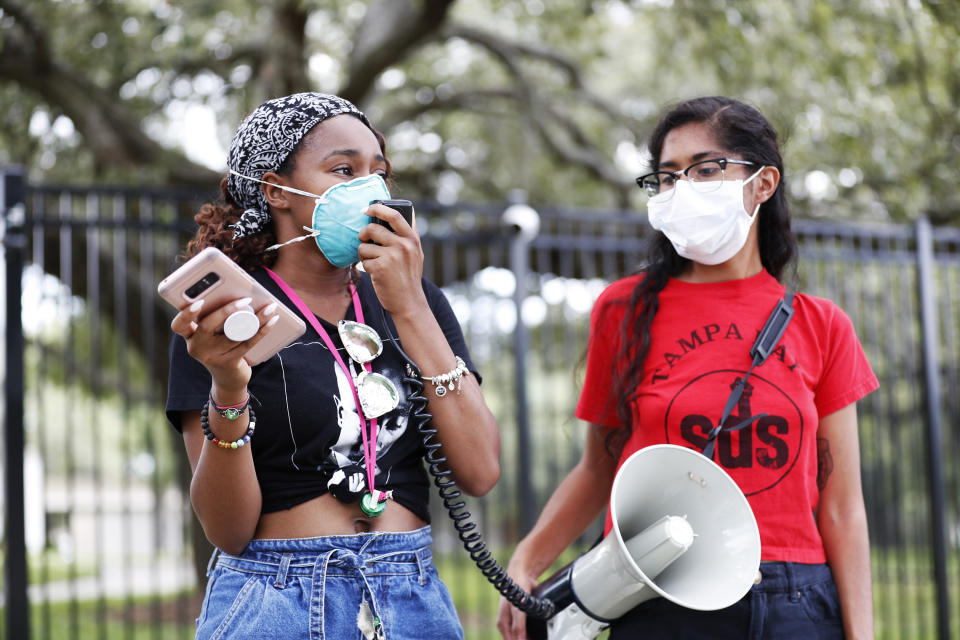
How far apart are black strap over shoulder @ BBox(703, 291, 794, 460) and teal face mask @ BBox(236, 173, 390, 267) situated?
0.98 metres

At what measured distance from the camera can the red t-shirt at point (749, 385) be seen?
92.6 inches

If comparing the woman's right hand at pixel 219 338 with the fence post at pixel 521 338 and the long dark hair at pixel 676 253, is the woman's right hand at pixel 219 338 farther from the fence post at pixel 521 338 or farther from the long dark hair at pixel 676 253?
the fence post at pixel 521 338

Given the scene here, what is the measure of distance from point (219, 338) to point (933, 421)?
6536 millimetres

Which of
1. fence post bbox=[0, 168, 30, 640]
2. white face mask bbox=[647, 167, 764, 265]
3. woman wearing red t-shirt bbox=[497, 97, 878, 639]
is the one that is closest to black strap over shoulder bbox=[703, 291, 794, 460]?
woman wearing red t-shirt bbox=[497, 97, 878, 639]

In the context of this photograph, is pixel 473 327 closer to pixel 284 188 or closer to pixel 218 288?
pixel 284 188

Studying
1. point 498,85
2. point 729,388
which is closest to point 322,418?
point 729,388

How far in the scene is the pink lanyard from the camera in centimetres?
200

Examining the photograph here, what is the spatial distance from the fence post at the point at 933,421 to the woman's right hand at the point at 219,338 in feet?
21.1

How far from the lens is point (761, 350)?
2.39 meters

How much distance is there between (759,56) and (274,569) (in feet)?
24.4

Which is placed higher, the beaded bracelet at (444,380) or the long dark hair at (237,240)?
the long dark hair at (237,240)

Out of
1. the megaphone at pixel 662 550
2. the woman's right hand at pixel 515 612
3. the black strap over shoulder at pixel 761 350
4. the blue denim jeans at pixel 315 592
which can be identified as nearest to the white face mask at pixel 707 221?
the black strap over shoulder at pixel 761 350

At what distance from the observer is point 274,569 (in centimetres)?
196

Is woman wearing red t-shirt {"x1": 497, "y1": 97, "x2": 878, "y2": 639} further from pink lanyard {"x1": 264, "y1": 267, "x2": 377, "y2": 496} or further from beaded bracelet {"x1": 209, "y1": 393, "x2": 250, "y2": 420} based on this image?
beaded bracelet {"x1": 209, "y1": 393, "x2": 250, "y2": 420}
